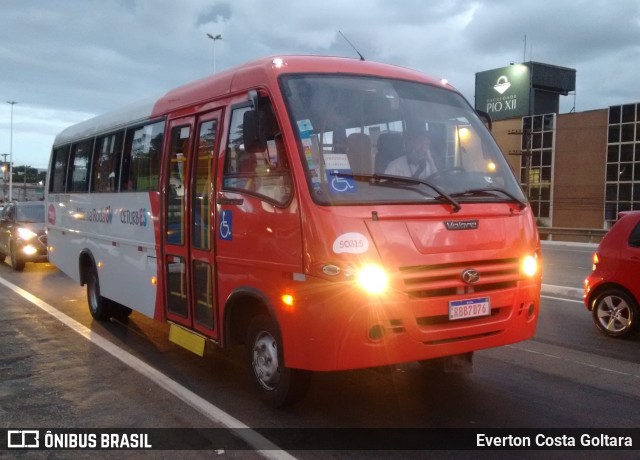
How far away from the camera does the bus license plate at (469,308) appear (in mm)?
4742

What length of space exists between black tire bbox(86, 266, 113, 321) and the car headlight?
7.35 meters

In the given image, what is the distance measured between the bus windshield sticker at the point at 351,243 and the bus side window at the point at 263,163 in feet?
1.91

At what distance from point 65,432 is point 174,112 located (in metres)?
3.42

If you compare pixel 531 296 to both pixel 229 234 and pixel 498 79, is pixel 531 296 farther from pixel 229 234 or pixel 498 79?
pixel 498 79

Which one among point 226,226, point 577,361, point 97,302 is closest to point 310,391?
point 226,226

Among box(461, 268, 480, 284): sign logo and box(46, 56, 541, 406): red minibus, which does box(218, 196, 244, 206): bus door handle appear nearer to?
box(46, 56, 541, 406): red minibus

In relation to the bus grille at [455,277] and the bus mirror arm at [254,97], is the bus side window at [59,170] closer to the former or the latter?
the bus mirror arm at [254,97]

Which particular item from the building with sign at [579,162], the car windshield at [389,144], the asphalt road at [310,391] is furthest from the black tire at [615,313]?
the building with sign at [579,162]

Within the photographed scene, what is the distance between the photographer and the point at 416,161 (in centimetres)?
508

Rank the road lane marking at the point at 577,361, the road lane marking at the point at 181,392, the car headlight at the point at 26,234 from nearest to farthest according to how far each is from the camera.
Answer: the road lane marking at the point at 181,392 < the road lane marking at the point at 577,361 < the car headlight at the point at 26,234

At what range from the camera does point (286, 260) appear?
15.6ft

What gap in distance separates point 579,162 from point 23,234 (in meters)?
49.4

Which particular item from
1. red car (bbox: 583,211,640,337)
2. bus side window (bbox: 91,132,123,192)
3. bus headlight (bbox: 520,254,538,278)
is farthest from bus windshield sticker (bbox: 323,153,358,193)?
red car (bbox: 583,211,640,337)

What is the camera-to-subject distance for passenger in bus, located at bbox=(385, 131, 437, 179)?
4961 mm
